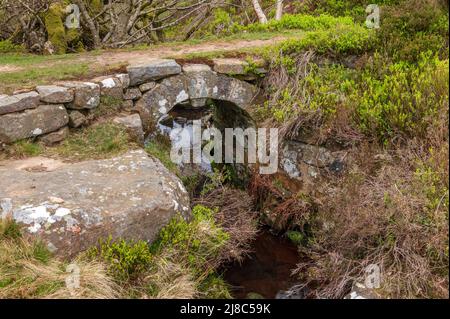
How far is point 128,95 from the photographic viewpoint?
7965 mm

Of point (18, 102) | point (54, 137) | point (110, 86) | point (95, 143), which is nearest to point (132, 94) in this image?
point (110, 86)

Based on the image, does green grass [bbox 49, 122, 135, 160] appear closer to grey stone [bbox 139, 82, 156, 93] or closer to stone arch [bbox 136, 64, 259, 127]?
stone arch [bbox 136, 64, 259, 127]

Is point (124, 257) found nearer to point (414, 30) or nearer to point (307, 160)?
point (307, 160)

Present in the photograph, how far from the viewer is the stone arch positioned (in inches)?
319

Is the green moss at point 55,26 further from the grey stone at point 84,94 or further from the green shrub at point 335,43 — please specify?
the green shrub at point 335,43

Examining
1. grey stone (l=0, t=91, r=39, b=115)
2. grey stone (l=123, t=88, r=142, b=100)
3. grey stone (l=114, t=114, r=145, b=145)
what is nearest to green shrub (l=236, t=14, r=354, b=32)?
grey stone (l=123, t=88, r=142, b=100)

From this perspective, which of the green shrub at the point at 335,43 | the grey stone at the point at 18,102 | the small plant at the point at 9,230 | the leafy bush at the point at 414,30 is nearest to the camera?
the small plant at the point at 9,230

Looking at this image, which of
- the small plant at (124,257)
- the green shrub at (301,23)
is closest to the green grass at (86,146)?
the small plant at (124,257)

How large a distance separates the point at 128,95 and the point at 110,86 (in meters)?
0.39

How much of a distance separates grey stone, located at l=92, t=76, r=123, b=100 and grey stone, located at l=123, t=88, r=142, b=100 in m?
0.14

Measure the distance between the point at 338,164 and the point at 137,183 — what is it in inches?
130

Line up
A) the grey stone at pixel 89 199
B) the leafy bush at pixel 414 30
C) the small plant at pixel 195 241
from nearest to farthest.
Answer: the grey stone at pixel 89 199 → the small plant at pixel 195 241 → the leafy bush at pixel 414 30

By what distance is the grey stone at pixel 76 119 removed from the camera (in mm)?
7418

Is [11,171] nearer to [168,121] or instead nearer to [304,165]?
[304,165]
